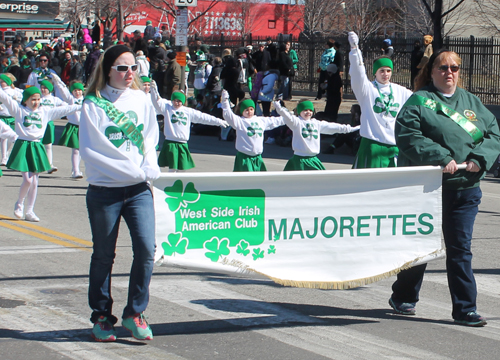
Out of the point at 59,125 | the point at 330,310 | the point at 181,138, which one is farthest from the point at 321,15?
the point at 330,310

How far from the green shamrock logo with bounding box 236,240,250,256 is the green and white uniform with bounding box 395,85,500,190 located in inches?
53.1

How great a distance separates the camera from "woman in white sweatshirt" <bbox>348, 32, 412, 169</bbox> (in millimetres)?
Answer: 8086

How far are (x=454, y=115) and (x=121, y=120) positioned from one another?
236cm

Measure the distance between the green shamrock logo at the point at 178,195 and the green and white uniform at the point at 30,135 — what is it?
530cm

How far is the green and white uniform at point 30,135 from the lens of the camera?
10.2m

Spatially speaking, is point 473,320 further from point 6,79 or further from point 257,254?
point 6,79

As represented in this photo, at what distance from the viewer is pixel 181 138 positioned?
1255cm

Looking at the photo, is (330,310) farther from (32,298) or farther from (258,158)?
(258,158)

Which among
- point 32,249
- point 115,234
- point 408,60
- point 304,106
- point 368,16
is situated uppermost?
point 368,16

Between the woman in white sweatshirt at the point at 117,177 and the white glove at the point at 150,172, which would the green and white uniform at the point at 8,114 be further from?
the white glove at the point at 150,172

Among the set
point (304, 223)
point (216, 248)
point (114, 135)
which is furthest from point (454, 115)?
point (114, 135)

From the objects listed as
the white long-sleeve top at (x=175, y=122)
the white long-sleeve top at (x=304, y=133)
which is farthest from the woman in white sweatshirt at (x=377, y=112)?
the white long-sleeve top at (x=175, y=122)

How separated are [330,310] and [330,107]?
13.5 m

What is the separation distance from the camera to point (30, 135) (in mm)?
10719
